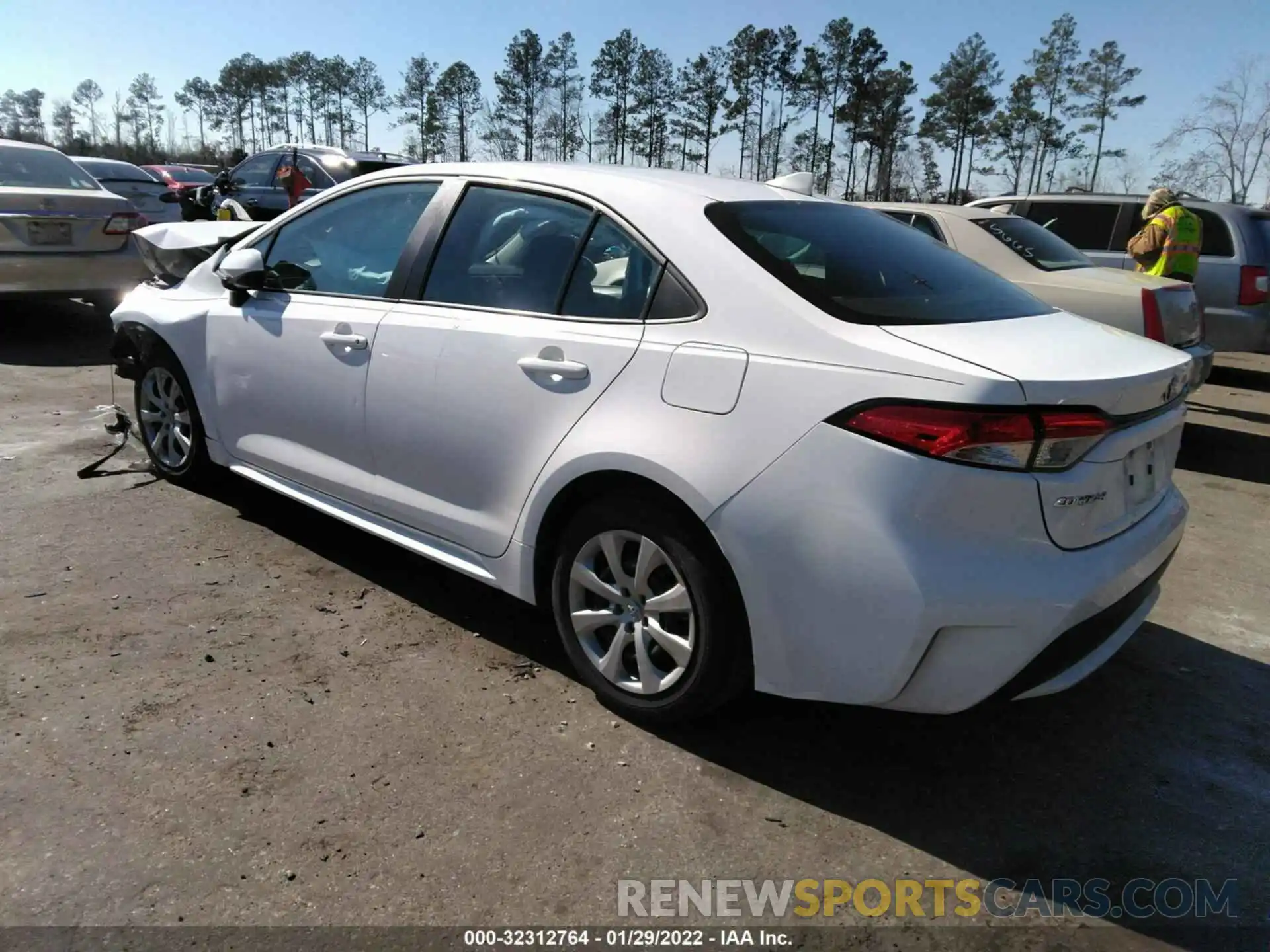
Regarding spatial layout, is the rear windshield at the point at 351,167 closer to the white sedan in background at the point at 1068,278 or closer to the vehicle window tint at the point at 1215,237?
the white sedan in background at the point at 1068,278

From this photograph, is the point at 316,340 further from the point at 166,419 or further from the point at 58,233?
the point at 58,233

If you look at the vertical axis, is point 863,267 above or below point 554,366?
above

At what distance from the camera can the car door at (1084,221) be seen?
9.73 m

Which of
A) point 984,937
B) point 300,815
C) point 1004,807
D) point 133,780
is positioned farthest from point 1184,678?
point 133,780

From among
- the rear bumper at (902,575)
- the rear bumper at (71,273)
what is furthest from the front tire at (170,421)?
the rear bumper at (71,273)

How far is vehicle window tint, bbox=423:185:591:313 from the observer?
313 cm

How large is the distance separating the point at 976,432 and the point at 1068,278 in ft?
16.3

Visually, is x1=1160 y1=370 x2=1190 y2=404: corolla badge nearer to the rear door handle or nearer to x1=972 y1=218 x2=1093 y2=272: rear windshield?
the rear door handle

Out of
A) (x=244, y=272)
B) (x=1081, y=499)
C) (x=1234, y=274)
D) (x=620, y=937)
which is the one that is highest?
(x=1234, y=274)

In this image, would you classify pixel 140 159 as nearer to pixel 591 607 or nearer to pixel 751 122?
pixel 751 122

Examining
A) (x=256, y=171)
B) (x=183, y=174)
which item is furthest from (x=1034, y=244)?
(x=183, y=174)

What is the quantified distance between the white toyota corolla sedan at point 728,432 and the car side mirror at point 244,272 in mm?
223

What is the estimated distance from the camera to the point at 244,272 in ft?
13.1

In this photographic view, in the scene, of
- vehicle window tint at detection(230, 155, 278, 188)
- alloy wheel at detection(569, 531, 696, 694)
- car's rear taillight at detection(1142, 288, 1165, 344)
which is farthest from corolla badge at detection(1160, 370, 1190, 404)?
vehicle window tint at detection(230, 155, 278, 188)
